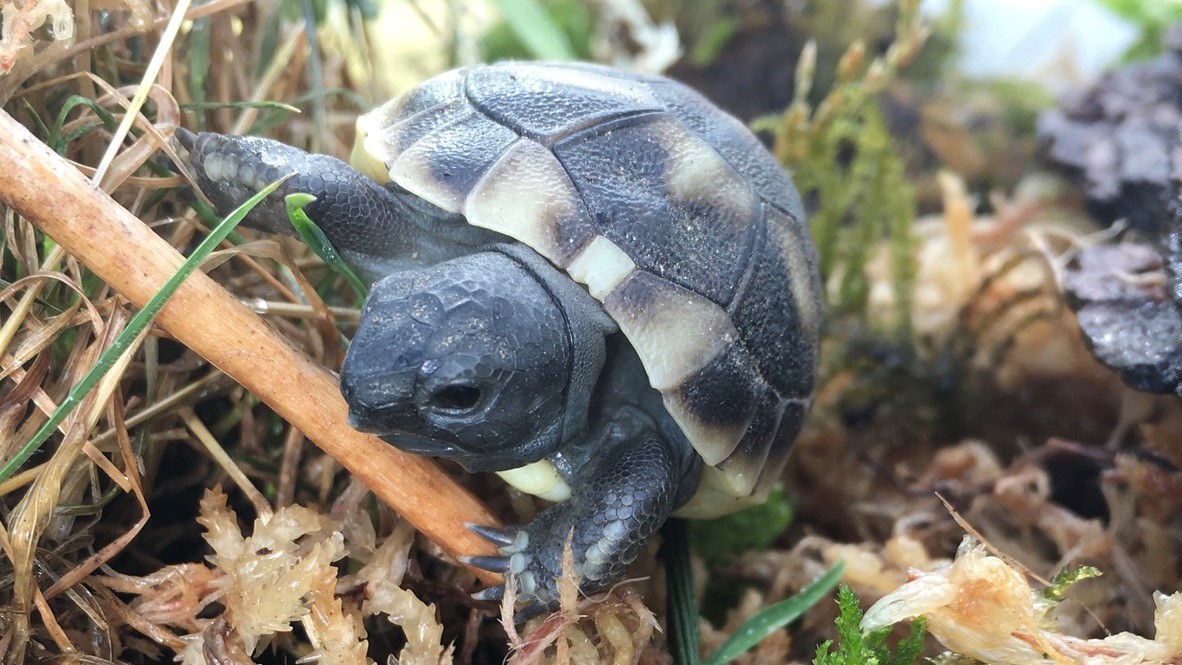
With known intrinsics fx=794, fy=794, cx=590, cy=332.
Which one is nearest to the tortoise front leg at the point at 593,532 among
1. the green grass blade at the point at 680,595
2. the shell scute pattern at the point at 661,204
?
the green grass blade at the point at 680,595

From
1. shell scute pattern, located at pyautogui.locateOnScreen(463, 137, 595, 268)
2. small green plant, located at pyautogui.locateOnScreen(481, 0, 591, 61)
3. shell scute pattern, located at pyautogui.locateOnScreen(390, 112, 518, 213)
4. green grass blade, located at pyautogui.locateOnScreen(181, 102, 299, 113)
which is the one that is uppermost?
green grass blade, located at pyautogui.locateOnScreen(181, 102, 299, 113)

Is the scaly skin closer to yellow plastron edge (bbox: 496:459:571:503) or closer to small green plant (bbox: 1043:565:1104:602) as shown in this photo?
yellow plastron edge (bbox: 496:459:571:503)

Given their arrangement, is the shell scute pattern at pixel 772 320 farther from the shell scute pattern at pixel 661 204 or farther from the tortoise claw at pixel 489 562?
the tortoise claw at pixel 489 562

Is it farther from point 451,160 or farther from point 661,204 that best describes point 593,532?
point 451,160

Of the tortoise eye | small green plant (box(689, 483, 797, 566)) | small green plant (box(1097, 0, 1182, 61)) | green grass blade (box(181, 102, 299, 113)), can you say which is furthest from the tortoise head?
small green plant (box(1097, 0, 1182, 61))

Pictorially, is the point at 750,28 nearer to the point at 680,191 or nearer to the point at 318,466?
the point at 680,191

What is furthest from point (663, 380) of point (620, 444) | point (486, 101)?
point (486, 101)
